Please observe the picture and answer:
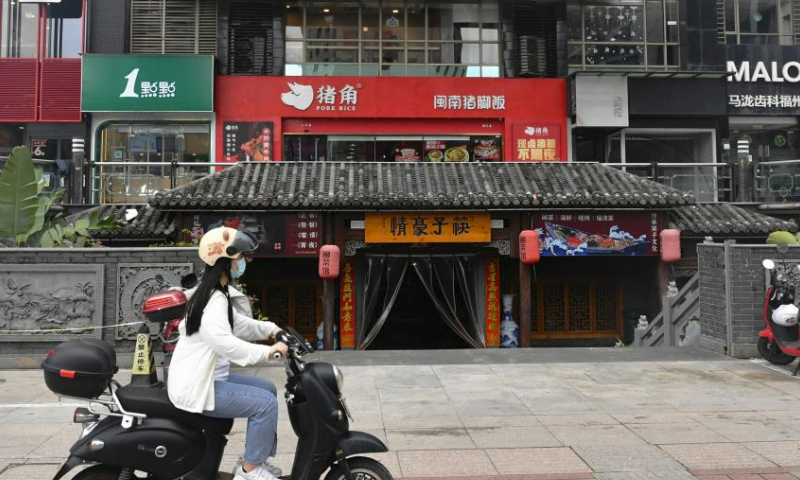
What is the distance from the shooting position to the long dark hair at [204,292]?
3887 millimetres

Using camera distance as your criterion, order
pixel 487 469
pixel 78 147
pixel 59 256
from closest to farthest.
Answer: pixel 487 469 < pixel 59 256 < pixel 78 147

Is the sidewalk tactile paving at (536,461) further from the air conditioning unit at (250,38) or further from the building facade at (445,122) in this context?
the air conditioning unit at (250,38)

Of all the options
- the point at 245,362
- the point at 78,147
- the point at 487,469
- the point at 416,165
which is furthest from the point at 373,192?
the point at 245,362

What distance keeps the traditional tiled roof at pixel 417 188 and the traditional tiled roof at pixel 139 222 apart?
99 centimetres

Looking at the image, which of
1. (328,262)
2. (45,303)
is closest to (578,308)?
(328,262)

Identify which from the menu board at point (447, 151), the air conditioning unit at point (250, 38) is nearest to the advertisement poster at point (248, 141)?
the air conditioning unit at point (250, 38)

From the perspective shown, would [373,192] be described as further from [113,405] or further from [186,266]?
[113,405]

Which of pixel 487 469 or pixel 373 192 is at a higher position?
pixel 373 192

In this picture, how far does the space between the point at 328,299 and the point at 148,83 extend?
744 cm

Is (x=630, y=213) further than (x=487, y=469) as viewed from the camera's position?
Yes

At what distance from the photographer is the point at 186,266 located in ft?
30.9

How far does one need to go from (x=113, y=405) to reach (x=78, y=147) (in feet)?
41.0

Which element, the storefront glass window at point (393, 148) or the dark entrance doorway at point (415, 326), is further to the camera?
the storefront glass window at point (393, 148)

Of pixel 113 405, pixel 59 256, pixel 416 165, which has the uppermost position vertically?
pixel 416 165
